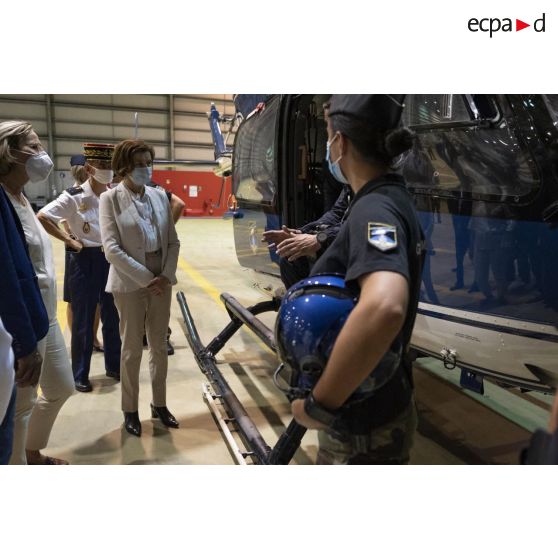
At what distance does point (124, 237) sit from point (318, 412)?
5.61 feet

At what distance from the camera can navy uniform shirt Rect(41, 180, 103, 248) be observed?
3184 mm

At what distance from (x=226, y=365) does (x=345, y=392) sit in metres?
2.84

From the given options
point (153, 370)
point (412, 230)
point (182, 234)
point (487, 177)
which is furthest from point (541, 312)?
point (182, 234)

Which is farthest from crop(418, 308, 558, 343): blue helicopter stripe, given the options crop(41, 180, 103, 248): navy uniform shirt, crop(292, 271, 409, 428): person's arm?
crop(41, 180, 103, 248): navy uniform shirt

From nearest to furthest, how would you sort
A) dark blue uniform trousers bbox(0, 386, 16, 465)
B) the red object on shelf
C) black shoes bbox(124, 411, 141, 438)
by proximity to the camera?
dark blue uniform trousers bbox(0, 386, 16, 465) → black shoes bbox(124, 411, 141, 438) → the red object on shelf

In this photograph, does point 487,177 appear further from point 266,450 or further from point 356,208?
point 266,450

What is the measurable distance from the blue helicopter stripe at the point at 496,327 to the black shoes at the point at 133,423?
1.74 m

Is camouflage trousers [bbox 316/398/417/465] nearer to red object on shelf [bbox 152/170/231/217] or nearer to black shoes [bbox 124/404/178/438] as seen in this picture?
black shoes [bbox 124/404/178/438]

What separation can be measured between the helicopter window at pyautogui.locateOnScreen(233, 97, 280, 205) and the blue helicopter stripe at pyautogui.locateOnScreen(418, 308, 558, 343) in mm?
1553

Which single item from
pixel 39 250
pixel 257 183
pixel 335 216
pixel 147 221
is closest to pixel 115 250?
pixel 147 221

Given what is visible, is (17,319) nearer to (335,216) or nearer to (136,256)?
(136,256)

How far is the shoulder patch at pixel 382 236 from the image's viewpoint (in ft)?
3.31

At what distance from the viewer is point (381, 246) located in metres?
1.01
